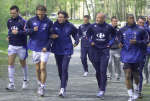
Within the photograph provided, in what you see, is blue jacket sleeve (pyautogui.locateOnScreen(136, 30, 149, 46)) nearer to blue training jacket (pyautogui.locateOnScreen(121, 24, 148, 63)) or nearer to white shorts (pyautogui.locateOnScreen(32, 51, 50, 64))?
blue training jacket (pyautogui.locateOnScreen(121, 24, 148, 63))

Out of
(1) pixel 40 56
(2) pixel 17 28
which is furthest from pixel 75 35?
(2) pixel 17 28

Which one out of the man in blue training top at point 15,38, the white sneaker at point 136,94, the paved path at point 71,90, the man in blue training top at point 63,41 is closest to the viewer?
the paved path at point 71,90

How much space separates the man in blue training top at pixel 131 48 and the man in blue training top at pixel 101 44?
0.71m

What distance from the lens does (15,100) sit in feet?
35.5

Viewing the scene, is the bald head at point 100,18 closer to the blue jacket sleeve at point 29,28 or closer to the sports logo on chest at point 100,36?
the sports logo on chest at point 100,36

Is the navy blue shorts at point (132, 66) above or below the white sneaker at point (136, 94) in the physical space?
above

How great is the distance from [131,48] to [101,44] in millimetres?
1006

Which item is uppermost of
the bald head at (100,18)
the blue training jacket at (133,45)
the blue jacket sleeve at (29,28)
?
the bald head at (100,18)

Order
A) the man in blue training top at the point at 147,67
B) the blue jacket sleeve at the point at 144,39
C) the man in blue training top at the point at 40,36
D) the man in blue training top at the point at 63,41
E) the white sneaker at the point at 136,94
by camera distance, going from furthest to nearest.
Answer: the man in blue training top at the point at 147,67
the man in blue training top at the point at 63,41
the man in blue training top at the point at 40,36
the white sneaker at the point at 136,94
the blue jacket sleeve at the point at 144,39

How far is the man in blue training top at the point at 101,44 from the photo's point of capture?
11.9m

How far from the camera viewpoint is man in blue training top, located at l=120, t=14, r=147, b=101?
11.1m

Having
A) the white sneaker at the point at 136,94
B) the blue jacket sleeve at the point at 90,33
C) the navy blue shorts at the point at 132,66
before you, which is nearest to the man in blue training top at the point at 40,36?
the blue jacket sleeve at the point at 90,33

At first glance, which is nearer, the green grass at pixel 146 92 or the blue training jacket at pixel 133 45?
the blue training jacket at pixel 133 45

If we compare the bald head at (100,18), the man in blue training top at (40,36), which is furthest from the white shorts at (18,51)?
the bald head at (100,18)
